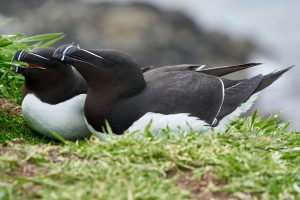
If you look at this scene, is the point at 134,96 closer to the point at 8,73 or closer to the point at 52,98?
the point at 52,98

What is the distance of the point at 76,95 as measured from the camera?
18.8 feet

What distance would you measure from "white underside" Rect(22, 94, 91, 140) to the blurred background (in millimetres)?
9835

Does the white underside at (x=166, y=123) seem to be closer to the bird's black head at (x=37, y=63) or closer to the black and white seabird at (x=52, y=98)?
the black and white seabird at (x=52, y=98)

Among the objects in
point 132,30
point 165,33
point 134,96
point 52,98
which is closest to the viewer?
point 134,96

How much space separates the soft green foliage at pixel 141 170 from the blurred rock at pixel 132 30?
11.4 m

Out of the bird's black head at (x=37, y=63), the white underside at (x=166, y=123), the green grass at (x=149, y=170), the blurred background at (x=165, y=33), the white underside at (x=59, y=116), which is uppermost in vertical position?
the bird's black head at (x=37, y=63)

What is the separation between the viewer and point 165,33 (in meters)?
16.5

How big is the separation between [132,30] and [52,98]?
10729 millimetres

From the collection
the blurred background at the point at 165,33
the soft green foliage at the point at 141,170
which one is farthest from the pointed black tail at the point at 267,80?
the blurred background at the point at 165,33

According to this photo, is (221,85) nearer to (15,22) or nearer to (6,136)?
(6,136)

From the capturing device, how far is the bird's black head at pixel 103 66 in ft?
17.2

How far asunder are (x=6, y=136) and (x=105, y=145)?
1.78 meters

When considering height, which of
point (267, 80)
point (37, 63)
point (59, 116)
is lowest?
point (59, 116)

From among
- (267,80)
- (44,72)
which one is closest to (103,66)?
(44,72)
